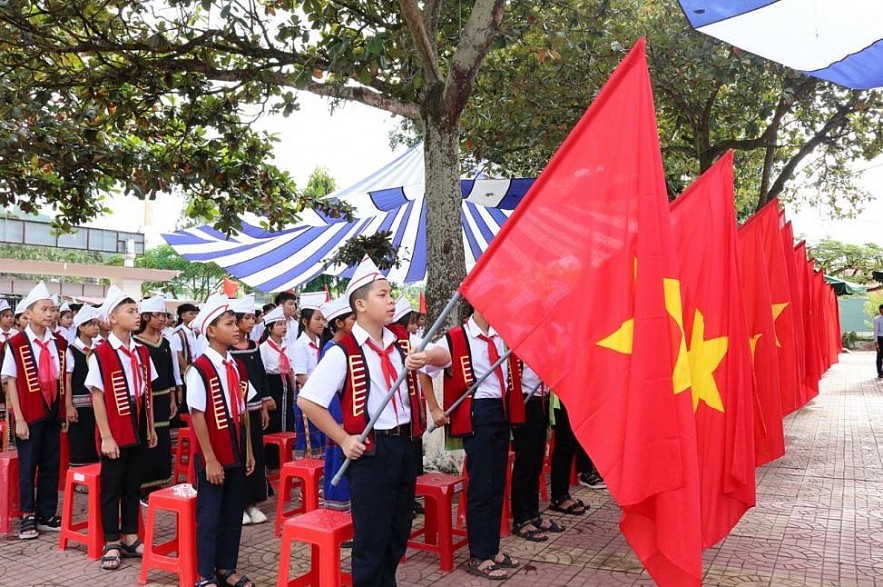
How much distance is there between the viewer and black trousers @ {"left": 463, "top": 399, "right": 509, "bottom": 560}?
15.2ft

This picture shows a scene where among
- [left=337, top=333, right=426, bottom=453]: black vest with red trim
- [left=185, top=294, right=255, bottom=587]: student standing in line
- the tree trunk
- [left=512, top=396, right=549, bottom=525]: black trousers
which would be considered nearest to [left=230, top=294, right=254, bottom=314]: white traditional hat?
[left=185, top=294, right=255, bottom=587]: student standing in line

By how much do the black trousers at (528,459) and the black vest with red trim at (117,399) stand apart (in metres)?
2.65

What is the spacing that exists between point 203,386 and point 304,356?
110 inches

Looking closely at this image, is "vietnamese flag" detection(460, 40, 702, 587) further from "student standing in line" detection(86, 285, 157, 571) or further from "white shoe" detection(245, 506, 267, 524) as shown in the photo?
"white shoe" detection(245, 506, 267, 524)

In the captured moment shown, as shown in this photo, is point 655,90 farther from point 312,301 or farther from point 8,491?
point 8,491

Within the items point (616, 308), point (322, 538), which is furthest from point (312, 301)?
point (616, 308)

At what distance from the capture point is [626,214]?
3.12 metres

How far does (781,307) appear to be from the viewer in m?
7.04

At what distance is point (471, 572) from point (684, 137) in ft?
32.8

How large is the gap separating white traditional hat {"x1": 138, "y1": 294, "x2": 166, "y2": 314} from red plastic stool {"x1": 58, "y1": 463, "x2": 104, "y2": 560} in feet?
5.05

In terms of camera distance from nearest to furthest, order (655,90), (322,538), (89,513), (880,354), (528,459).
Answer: (322,538), (89,513), (528,459), (655,90), (880,354)

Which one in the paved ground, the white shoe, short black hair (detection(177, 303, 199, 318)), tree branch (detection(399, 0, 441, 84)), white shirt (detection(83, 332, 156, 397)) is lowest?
the paved ground

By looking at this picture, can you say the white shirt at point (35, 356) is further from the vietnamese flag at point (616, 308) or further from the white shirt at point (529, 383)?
the vietnamese flag at point (616, 308)

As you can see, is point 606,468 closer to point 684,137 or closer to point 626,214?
point 626,214
